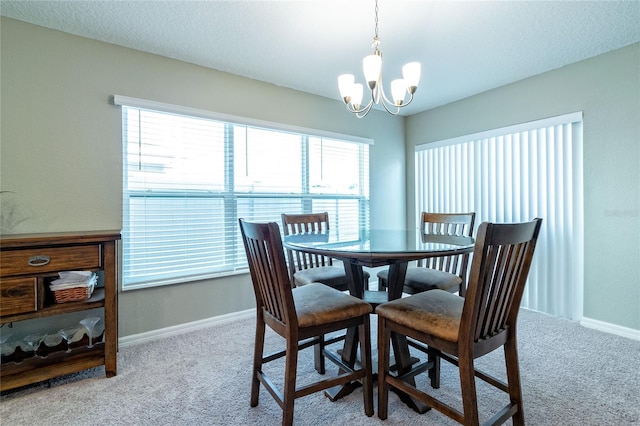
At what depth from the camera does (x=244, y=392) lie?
1.77m

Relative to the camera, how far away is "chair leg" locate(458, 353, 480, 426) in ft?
3.78

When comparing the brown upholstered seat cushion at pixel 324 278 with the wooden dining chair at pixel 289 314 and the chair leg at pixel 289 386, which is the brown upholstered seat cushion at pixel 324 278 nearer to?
the wooden dining chair at pixel 289 314

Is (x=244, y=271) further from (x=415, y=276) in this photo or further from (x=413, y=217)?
(x=413, y=217)

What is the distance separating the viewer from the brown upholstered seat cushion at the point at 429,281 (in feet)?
6.79

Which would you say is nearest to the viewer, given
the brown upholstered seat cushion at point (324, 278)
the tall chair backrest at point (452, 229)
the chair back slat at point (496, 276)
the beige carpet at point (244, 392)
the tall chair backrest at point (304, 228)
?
the chair back slat at point (496, 276)

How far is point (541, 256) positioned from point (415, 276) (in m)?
1.72

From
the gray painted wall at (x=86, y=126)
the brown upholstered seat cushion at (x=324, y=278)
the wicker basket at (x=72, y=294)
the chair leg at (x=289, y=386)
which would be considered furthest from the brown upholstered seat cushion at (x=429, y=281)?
the wicker basket at (x=72, y=294)

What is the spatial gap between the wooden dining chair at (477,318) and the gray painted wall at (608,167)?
6.32 feet

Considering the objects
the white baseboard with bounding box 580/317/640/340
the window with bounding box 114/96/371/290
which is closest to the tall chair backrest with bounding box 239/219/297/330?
the window with bounding box 114/96/371/290

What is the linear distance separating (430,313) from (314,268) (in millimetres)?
1274

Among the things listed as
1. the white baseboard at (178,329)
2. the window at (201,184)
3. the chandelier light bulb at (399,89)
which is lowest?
the white baseboard at (178,329)

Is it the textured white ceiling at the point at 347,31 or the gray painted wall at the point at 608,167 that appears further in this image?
the gray painted wall at the point at 608,167

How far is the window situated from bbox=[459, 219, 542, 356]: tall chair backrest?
2250 millimetres

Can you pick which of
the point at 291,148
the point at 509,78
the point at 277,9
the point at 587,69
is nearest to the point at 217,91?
the point at 291,148
